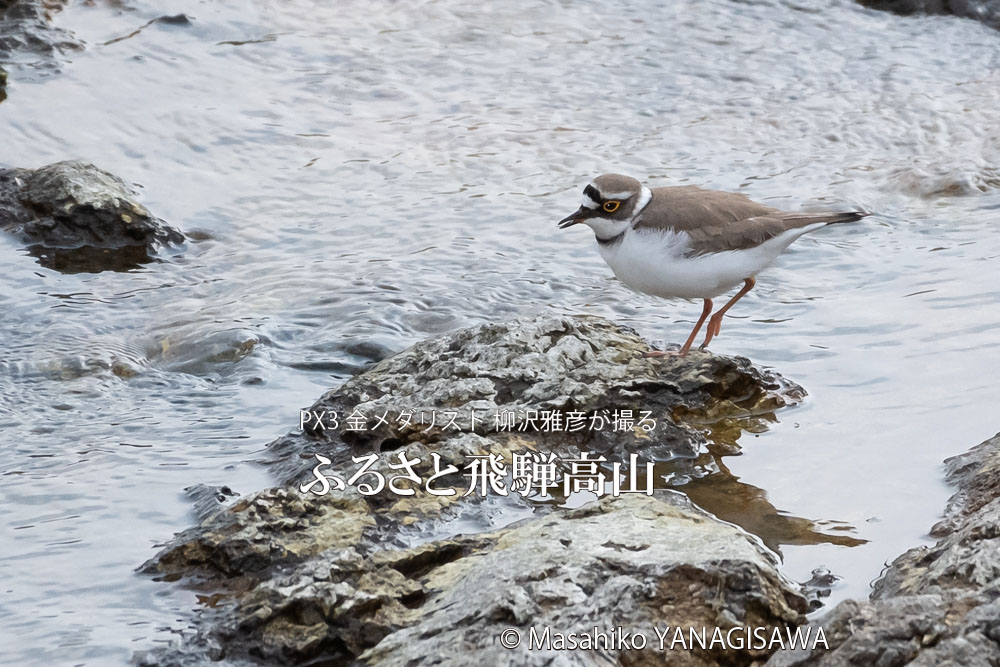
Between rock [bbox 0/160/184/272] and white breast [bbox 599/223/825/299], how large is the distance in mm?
3631

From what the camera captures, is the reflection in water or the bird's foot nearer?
the reflection in water

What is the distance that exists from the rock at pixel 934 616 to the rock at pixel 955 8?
32.0ft

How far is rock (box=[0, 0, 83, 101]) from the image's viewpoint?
10.3 meters

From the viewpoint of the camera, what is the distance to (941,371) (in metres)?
5.76

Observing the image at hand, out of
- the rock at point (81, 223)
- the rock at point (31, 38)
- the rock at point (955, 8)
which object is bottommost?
the rock at point (81, 223)

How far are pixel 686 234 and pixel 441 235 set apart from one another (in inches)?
107

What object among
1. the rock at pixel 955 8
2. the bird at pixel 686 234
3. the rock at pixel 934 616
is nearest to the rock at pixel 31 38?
the bird at pixel 686 234

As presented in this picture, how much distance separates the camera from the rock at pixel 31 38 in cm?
1027

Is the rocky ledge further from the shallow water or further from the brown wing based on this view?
the brown wing

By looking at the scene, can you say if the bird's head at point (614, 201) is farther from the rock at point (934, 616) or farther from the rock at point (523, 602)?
the rock at point (934, 616)

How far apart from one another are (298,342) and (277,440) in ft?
4.38

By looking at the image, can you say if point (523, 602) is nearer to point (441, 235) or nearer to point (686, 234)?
point (686, 234)

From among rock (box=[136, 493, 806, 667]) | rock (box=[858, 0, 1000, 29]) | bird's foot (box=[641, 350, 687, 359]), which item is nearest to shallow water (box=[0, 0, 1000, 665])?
rock (box=[858, 0, 1000, 29])

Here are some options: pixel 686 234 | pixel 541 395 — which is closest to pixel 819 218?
pixel 686 234
